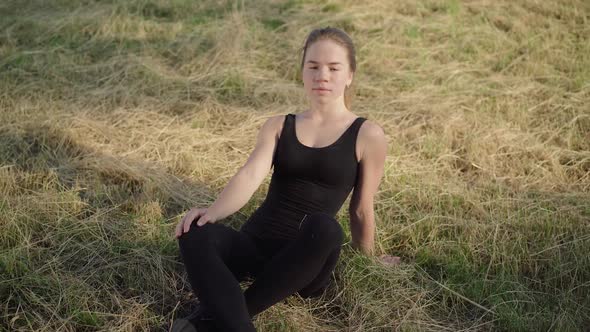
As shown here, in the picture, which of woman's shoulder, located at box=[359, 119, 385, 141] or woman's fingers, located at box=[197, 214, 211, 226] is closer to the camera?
woman's fingers, located at box=[197, 214, 211, 226]

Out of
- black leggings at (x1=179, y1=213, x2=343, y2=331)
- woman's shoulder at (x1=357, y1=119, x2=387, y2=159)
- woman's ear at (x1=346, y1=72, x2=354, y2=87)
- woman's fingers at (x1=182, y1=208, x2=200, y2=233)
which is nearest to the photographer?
black leggings at (x1=179, y1=213, x2=343, y2=331)

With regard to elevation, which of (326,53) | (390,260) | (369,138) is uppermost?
(326,53)

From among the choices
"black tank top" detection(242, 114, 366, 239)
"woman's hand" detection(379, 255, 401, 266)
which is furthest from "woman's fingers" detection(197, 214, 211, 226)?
"woman's hand" detection(379, 255, 401, 266)

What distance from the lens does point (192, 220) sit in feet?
7.55

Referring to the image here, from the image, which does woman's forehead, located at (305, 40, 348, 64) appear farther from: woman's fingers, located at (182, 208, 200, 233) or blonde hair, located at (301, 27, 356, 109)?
woman's fingers, located at (182, 208, 200, 233)

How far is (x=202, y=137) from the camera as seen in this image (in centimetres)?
410

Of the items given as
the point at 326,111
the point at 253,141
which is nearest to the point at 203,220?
the point at 326,111

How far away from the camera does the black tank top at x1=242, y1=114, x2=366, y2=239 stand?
8.11ft

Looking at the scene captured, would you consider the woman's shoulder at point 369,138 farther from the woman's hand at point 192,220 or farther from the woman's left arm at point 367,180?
the woman's hand at point 192,220

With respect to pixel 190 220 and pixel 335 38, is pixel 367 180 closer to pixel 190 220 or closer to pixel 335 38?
pixel 335 38

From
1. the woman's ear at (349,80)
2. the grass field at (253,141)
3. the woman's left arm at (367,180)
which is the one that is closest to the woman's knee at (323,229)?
the woman's left arm at (367,180)

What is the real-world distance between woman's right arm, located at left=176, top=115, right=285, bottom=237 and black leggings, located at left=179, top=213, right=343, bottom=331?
0.05m

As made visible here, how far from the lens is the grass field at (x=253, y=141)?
8.66 feet

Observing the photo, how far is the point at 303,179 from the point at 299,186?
3 centimetres
